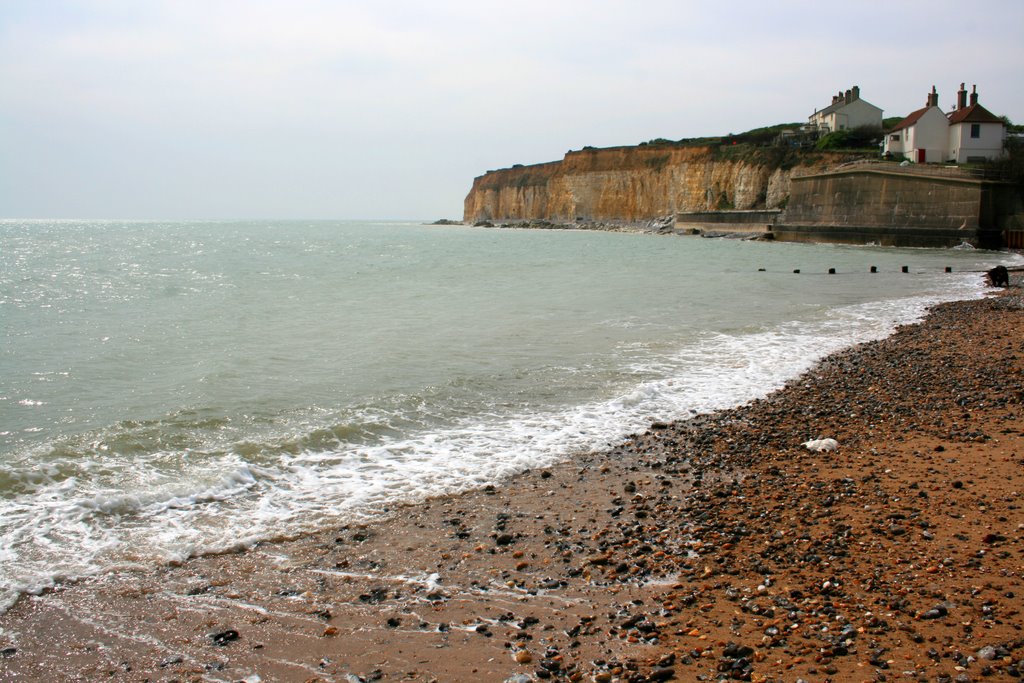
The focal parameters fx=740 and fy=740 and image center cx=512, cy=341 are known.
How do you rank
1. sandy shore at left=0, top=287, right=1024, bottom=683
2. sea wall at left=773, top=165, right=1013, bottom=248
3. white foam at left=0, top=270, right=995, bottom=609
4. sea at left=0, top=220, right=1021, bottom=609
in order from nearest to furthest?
sandy shore at left=0, top=287, right=1024, bottom=683 < white foam at left=0, top=270, right=995, bottom=609 < sea at left=0, top=220, right=1021, bottom=609 < sea wall at left=773, top=165, right=1013, bottom=248

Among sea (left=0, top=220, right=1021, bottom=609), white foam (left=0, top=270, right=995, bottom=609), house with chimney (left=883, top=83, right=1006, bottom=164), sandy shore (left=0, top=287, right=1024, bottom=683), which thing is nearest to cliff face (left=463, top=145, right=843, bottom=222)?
house with chimney (left=883, top=83, right=1006, bottom=164)

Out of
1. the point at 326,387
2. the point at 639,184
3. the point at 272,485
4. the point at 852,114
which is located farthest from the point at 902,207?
the point at 272,485

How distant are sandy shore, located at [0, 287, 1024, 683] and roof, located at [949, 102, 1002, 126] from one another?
1994 inches

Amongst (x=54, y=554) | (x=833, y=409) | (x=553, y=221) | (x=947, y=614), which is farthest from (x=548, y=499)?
(x=553, y=221)

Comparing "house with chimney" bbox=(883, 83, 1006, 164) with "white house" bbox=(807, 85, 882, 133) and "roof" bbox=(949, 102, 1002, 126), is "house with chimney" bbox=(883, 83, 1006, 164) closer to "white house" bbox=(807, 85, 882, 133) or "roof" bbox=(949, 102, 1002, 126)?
"roof" bbox=(949, 102, 1002, 126)

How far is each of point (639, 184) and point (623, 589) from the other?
281 feet

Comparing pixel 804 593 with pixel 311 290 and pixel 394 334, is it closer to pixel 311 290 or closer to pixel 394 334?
pixel 394 334

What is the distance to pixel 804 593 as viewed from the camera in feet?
13.6

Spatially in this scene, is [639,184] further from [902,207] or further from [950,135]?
[902,207]

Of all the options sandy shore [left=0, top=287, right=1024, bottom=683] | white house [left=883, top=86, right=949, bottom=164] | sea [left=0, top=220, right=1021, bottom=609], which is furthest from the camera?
white house [left=883, top=86, right=949, bottom=164]

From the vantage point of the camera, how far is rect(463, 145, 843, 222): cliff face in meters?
66.5

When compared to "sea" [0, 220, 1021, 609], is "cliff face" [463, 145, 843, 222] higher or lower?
higher

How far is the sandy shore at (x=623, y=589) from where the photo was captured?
3664 millimetres

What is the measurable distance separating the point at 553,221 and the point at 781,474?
327 ft
